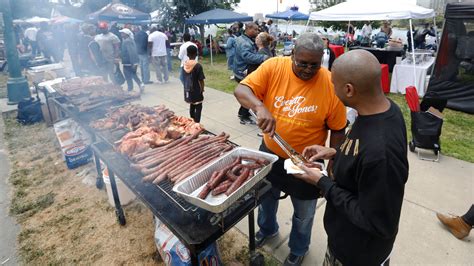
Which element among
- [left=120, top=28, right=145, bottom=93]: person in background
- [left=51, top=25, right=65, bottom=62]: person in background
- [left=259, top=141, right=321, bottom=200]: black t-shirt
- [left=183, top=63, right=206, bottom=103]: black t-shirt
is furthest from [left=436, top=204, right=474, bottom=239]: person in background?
[left=51, top=25, right=65, bottom=62]: person in background

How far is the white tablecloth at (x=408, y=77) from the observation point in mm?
8734

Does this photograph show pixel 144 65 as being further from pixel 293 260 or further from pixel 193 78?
pixel 293 260

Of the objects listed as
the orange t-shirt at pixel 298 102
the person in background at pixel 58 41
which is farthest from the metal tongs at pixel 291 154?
the person in background at pixel 58 41

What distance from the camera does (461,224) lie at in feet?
10.3

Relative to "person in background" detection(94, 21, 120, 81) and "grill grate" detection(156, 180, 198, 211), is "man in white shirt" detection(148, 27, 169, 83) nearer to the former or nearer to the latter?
"person in background" detection(94, 21, 120, 81)

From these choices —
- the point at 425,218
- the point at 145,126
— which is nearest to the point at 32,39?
the point at 145,126

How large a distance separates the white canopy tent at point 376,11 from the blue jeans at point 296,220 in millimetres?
8151

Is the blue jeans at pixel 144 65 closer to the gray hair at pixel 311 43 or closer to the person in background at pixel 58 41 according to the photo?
the person in background at pixel 58 41

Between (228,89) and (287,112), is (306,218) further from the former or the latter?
(228,89)

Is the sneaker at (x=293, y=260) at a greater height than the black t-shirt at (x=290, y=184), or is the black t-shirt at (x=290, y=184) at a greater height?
the black t-shirt at (x=290, y=184)

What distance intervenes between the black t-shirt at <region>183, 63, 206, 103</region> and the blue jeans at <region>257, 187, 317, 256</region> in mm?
3478

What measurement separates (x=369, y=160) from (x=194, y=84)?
4.87 metres

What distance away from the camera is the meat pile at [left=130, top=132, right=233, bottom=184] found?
235 centimetres

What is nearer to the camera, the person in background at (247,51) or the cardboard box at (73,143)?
the cardboard box at (73,143)
